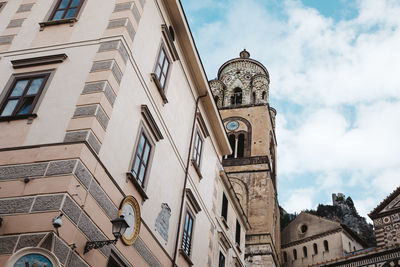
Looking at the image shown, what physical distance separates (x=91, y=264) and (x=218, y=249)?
26.5ft

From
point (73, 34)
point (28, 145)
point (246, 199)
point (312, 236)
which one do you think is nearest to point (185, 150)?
point (73, 34)

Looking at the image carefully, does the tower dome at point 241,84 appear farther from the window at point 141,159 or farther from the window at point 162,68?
the window at point 141,159

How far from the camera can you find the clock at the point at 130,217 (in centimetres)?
814

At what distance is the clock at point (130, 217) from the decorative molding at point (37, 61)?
10.0 ft

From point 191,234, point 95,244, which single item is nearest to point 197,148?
point 191,234

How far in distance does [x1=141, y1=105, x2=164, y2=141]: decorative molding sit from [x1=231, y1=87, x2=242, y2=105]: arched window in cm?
3014

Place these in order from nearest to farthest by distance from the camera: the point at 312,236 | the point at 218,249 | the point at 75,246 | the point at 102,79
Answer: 1. the point at 75,246
2. the point at 102,79
3. the point at 218,249
4. the point at 312,236

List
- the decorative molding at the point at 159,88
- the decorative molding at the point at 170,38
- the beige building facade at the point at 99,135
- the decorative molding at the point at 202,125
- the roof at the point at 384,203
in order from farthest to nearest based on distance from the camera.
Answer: the roof at the point at 384,203 < the decorative molding at the point at 202,125 < the decorative molding at the point at 170,38 < the decorative molding at the point at 159,88 < the beige building facade at the point at 99,135

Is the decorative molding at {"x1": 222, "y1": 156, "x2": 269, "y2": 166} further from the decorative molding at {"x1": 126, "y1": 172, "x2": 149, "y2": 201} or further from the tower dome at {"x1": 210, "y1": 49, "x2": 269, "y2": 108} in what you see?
the decorative molding at {"x1": 126, "y1": 172, "x2": 149, "y2": 201}

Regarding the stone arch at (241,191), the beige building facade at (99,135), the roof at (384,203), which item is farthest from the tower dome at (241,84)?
the beige building facade at (99,135)

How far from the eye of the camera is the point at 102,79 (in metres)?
8.20

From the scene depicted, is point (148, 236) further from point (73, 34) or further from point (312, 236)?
point (312, 236)

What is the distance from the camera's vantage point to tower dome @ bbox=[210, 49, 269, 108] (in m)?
39.2

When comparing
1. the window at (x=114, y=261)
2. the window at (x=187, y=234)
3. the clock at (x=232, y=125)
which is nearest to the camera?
the window at (x=114, y=261)
